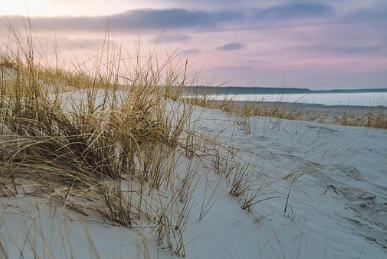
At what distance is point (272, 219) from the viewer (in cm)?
194

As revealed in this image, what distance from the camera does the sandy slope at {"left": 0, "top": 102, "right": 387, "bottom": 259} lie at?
1.28 metres

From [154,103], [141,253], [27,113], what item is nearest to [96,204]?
[141,253]

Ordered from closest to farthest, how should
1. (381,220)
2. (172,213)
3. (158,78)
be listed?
(172,213)
(381,220)
(158,78)

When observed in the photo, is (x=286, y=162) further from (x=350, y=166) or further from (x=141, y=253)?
(x=141, y=253)

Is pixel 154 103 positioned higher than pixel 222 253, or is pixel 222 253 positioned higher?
pixel 154 103

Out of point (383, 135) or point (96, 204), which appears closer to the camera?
point (96, 204)

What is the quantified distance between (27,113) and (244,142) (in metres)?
2.23

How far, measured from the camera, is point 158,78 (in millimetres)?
2682

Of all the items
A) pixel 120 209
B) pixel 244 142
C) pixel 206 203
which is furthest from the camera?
pixel 244 142

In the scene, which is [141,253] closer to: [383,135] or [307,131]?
[307,131]

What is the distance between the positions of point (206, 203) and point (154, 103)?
3.03 ft

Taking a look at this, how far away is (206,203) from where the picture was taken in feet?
6.26

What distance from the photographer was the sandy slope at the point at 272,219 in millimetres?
1281

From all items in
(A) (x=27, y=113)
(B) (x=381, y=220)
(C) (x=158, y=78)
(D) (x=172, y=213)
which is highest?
(C) (x=158, y=78)
